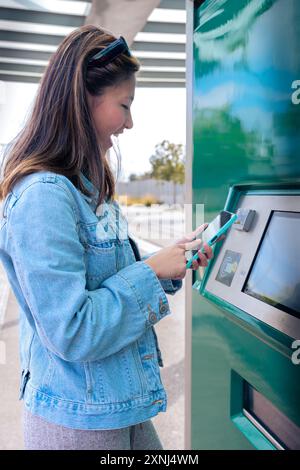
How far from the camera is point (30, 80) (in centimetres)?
526

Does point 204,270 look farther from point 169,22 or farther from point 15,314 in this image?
point 15,314

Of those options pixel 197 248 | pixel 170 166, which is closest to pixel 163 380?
pixel 197 248

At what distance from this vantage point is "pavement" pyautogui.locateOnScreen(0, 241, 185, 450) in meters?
2.56

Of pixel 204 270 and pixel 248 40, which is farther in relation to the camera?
pixel 204 270

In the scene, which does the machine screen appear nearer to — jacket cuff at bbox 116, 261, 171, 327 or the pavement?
jacket cuff at bbox 116, 261, 171, 327

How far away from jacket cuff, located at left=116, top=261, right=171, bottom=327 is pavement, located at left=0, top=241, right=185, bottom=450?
1718 mm

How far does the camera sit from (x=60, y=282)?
31.9 inches

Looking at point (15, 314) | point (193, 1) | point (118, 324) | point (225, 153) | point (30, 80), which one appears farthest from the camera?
point (30, 80)

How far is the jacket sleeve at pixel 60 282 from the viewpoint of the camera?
81cm

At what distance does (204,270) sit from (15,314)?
394 centimetres

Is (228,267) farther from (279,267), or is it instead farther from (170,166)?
(170,166)

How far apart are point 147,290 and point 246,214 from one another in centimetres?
33
